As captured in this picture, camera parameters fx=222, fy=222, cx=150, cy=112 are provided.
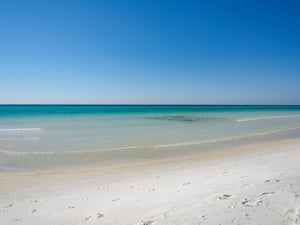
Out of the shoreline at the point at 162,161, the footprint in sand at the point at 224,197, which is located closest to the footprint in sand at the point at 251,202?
the footprint in sand at the point at 224,197

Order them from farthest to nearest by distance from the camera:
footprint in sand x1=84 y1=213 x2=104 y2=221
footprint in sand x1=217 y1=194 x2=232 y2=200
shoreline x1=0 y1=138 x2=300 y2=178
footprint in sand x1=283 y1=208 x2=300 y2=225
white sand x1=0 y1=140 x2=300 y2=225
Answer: shoreline x1=0 y1=138 x2=300 y2=178 < footprint in sand x1=217 y1=194 x2=232 y2=200 < footprint in sand x1=84 y1=213 x2=104 y2=221 < white sand x1=0 y1=140 x2=300 y2=225 < footprint in sand x1=283 y1=208 x2=300 y2=225

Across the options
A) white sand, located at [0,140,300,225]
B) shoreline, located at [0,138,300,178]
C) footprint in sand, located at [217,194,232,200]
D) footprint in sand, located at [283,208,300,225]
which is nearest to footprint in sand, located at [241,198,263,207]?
white sand, located at [0,140,300,225]

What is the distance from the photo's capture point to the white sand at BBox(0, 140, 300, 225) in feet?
12.1

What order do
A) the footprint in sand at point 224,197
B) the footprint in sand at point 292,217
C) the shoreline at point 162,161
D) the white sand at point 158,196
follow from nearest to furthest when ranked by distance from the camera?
the footprint in sand at point 292,217, the white sand at point 158,196, the footprint in sand at point 224,197, the shoreline at point 162,161

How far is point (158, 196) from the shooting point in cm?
480

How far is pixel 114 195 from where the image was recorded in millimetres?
5074

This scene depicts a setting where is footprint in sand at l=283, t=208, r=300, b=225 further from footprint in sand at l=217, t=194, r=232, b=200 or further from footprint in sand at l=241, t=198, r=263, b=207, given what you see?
footprint in sand at l=217, t=194, r=232, b=200

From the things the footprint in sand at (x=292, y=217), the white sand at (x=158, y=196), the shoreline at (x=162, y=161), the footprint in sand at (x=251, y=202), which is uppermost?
the footprint in sand at (x=292, y=217)

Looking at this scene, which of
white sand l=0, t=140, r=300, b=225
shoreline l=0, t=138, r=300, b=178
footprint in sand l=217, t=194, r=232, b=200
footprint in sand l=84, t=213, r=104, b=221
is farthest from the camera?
shoreline l=0, t=138, r=300, b=178

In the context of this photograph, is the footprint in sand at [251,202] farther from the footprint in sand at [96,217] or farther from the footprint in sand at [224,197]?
the footprint in sand at [96,217]

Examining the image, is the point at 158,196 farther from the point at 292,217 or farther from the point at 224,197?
the point at 292,217

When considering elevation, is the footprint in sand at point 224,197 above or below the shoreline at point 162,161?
above

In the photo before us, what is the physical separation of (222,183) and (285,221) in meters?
2.14

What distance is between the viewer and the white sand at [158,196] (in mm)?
3684
